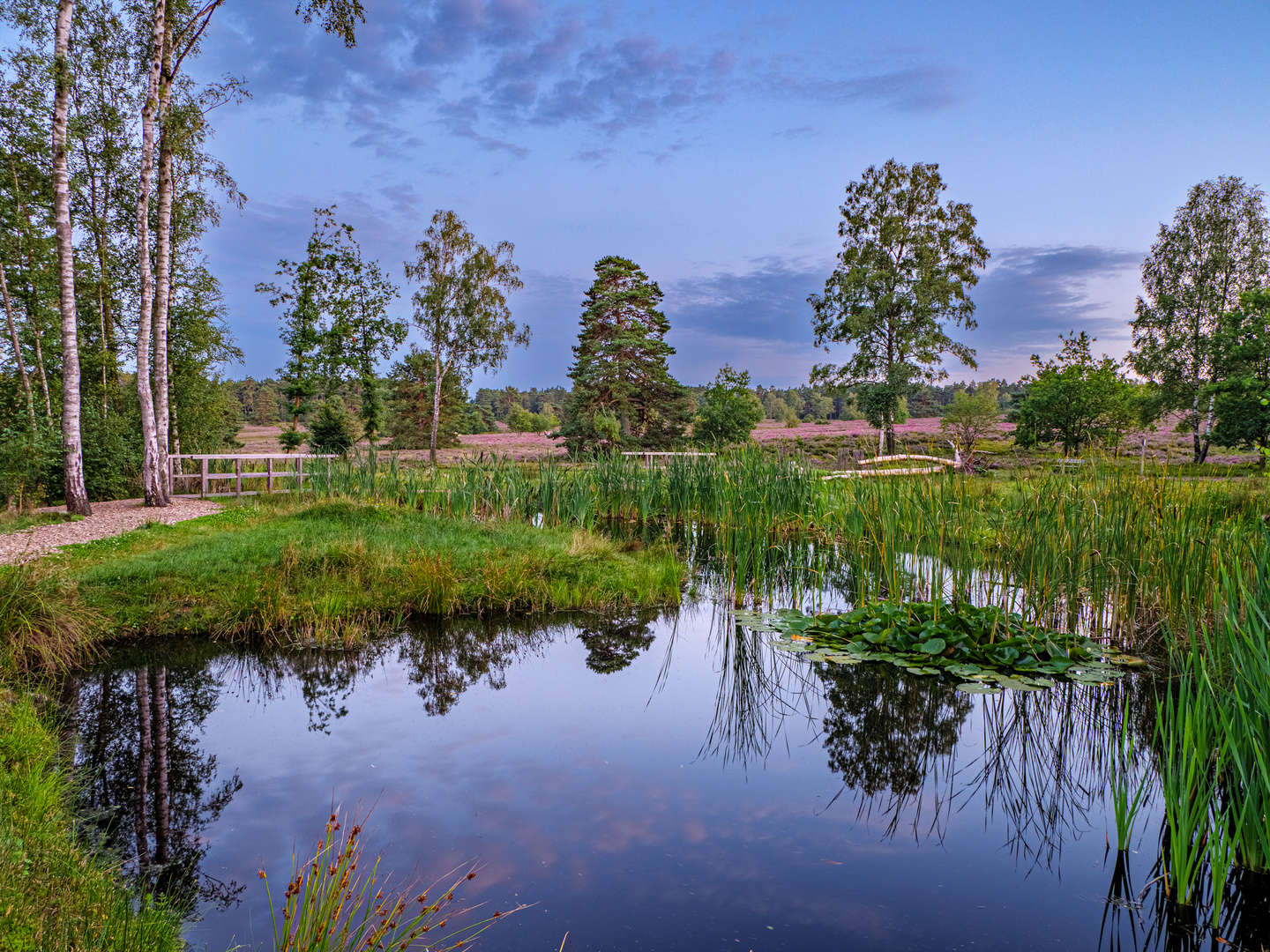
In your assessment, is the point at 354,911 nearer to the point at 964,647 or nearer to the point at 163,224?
the point at 964,647

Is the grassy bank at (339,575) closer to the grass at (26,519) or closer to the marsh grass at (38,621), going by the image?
the marsh grass at (38,621)

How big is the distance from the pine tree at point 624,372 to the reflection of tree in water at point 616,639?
2372 cm

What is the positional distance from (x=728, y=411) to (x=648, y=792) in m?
26.7

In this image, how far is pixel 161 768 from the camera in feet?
13.9

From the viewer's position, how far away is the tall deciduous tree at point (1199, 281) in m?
26.4

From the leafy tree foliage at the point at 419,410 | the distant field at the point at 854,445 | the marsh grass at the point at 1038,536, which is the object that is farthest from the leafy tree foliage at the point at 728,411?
the marsh grass at the point at 1038,536

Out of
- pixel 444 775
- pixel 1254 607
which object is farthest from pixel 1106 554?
pixel 444 775

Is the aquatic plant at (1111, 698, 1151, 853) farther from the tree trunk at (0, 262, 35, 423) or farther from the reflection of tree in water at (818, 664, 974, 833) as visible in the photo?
the tree trunk at (0, 262, 35, 423)

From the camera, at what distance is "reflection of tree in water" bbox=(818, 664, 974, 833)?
13.5 feet

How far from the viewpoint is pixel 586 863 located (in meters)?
3.34

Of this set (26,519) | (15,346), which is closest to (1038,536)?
(26,519)

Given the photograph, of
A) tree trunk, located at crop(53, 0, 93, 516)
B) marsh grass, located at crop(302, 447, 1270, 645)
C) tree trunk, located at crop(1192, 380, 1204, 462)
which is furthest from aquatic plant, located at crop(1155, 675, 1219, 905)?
tree trunk, located at crop(1192, 380, 1204, 462)

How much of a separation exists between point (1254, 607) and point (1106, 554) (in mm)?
3417

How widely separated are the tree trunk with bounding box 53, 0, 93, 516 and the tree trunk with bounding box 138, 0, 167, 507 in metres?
1.18
